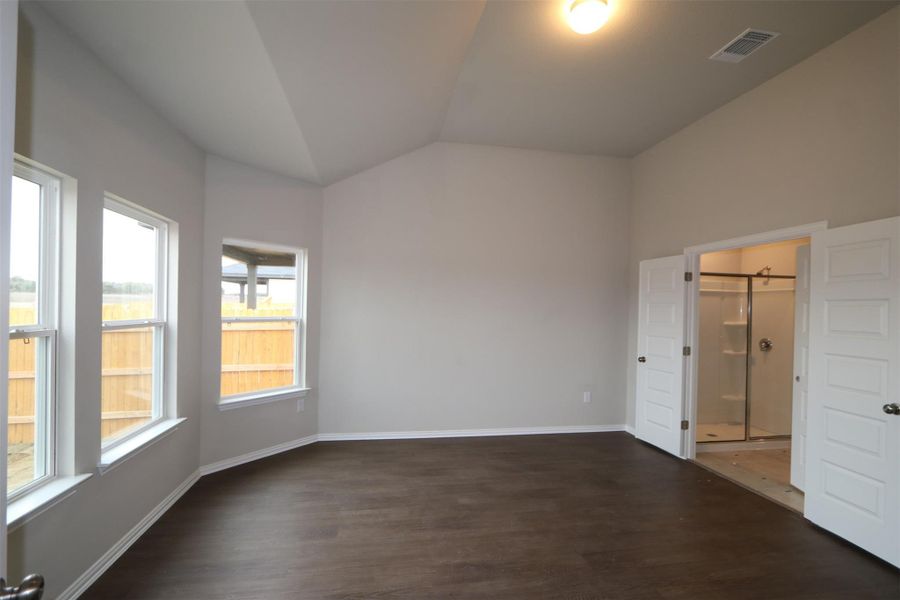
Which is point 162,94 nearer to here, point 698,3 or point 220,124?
point 220,124

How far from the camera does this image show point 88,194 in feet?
6.95

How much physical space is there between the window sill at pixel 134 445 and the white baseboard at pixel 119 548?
0.46m

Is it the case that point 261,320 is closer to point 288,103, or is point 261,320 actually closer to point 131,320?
point 131,320

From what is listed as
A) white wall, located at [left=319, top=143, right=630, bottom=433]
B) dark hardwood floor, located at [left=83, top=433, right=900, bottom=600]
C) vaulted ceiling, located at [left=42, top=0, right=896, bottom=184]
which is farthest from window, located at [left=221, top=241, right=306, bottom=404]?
vaulted ceiling, located at [left=42, top=0, right=896, bottom=184]

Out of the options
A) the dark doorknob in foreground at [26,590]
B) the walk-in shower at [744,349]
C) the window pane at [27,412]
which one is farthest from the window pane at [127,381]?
the walk-in shower at [744,349]

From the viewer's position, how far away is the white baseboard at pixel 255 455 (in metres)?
3.49

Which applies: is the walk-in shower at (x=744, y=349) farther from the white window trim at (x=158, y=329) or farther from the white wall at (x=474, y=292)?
the white window trim at (x=158, y=329)

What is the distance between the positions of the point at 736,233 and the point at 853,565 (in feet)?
7.75

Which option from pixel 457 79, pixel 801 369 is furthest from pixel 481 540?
pixel 457 79

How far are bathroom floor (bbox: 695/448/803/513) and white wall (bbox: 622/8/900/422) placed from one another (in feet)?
6.66

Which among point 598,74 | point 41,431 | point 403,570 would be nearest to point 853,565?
point 403,570

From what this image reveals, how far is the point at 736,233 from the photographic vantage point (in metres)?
3.51

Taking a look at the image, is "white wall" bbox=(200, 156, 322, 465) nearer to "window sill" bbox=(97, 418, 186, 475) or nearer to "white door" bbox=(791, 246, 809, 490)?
"window sill" bbox=(97, 418, 186, 475)

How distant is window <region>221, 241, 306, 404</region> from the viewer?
3.68 meters
